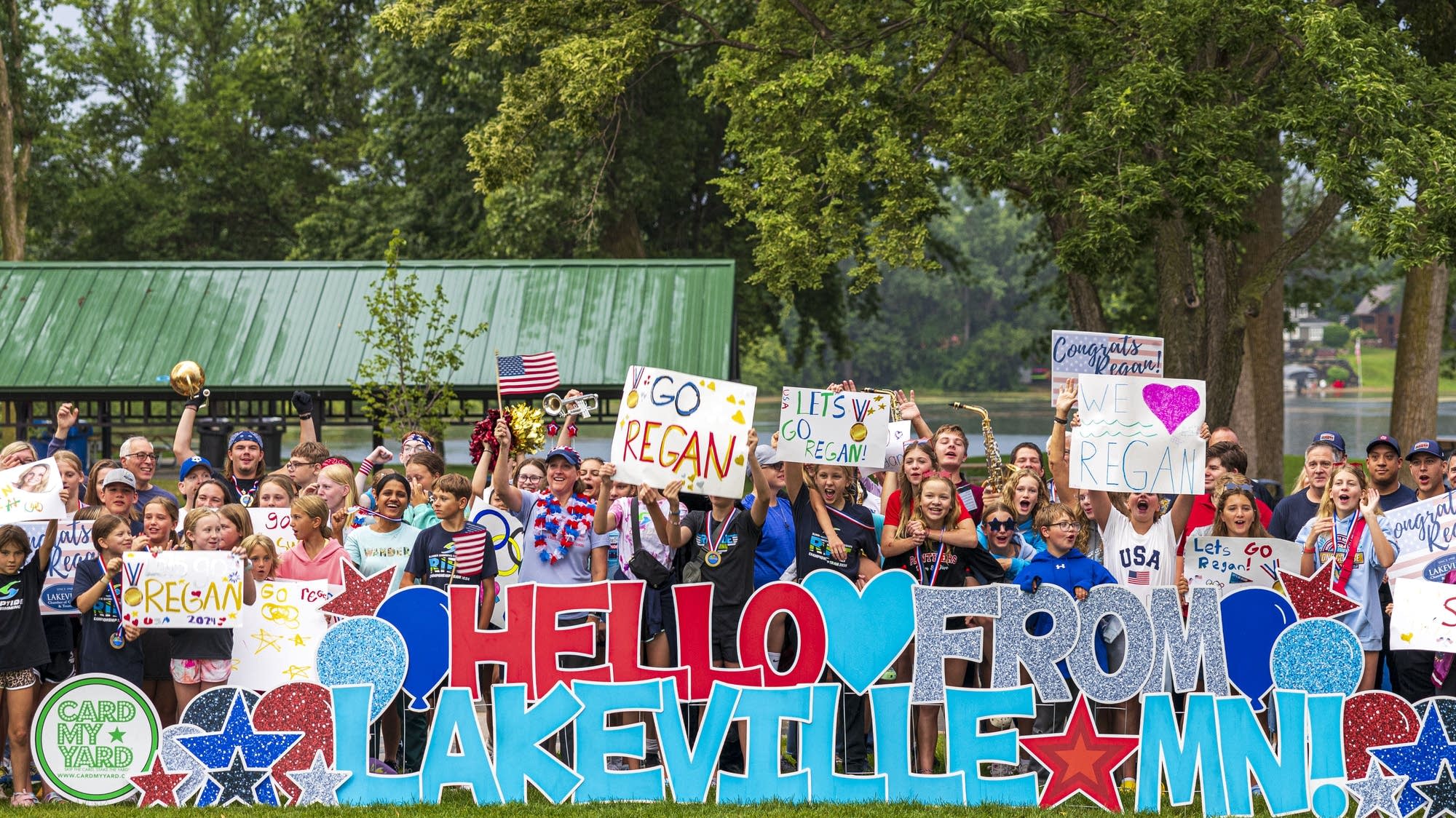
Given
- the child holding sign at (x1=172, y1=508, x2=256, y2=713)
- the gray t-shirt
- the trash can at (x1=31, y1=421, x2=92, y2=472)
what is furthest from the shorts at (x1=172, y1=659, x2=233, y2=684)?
the trash can at (x1=31, y1=421, x2=92, y2=472)

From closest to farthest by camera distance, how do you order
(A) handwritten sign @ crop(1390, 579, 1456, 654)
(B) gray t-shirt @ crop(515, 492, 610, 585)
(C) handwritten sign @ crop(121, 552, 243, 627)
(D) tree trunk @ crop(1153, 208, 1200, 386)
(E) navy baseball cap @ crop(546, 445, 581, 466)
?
(A) handwritten sign @ crop(1390, 579, 1456, 654) → (C) handwritten sign @ crop(121, 552, 243, 627) → (B) gray t-shirt @ crop(515, 492, 610, 585) → (E) navy baseball cap @ crop(546, 445, 581, 466) → (D) tree trunk @ crop(1153, 208, 1200, 386)

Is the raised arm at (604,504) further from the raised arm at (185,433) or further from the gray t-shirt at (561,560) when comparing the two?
the raised arm at (185,433)

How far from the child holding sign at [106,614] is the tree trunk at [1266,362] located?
18.8 metres

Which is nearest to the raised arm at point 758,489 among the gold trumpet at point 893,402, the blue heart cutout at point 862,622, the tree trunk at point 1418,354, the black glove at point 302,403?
the blue heart cutout at point 862,622

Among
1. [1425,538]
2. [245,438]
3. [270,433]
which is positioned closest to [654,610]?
[245,438]

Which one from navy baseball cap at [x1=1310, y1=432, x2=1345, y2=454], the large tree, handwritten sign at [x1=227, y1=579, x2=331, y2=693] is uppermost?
the large tree

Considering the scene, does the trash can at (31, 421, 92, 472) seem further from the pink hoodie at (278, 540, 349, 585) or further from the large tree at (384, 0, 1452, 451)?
the pink hoodie at (278, 540, 349, 585)

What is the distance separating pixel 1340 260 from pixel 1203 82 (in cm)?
2001

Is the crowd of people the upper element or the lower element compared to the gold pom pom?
lower

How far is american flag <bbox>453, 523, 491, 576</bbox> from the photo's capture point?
7.59m

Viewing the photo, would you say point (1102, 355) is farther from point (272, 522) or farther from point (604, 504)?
point (272, 522)

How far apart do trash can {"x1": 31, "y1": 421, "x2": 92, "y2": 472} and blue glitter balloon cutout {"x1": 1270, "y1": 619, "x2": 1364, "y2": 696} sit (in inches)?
498

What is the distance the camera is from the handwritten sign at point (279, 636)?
24.3 ft

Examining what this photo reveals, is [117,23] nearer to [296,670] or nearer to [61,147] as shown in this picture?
[61,147]
